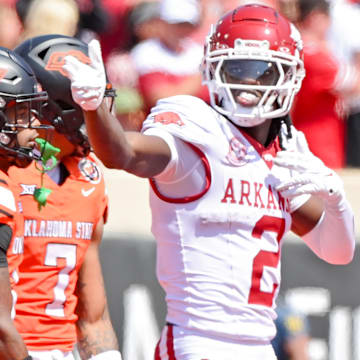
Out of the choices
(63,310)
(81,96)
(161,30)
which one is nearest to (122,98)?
(161,30)

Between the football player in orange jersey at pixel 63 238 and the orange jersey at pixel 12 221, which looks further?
the football player in orange jersey at pixel 63 238

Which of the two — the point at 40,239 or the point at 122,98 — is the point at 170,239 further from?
the point at 122,98

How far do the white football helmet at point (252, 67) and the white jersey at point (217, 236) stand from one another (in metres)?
0.12

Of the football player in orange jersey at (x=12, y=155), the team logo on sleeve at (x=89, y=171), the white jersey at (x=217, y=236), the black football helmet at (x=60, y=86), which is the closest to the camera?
the football player in orange jersey at (x=12, y=155)

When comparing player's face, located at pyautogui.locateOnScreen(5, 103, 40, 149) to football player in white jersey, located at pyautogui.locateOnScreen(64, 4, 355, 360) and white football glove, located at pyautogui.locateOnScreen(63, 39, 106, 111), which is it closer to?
football player in white jersey, located at pyautogui.locateOnScreen(64, 4, 355, 360)

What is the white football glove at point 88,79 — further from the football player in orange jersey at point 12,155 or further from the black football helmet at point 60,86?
the black football helmet at point 60,86

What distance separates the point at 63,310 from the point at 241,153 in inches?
39.9

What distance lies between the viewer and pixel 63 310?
440cm

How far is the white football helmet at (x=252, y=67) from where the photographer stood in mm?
4074

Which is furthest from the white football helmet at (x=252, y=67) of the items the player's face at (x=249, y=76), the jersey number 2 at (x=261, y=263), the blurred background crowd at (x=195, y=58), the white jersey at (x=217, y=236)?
the blurred background crowd at (x=195, y=58)

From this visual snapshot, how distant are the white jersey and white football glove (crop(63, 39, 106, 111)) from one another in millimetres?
556

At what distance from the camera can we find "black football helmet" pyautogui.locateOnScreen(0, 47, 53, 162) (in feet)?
12.5

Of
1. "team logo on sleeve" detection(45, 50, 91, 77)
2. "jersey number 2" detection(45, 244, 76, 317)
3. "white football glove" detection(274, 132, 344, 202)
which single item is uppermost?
"team logo on sleeve" detection(45, 50, 91, 77)

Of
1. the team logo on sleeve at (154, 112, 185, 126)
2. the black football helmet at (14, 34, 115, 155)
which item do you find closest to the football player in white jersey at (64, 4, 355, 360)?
the team logo on sleeve at (154, 112, 185, 126)
